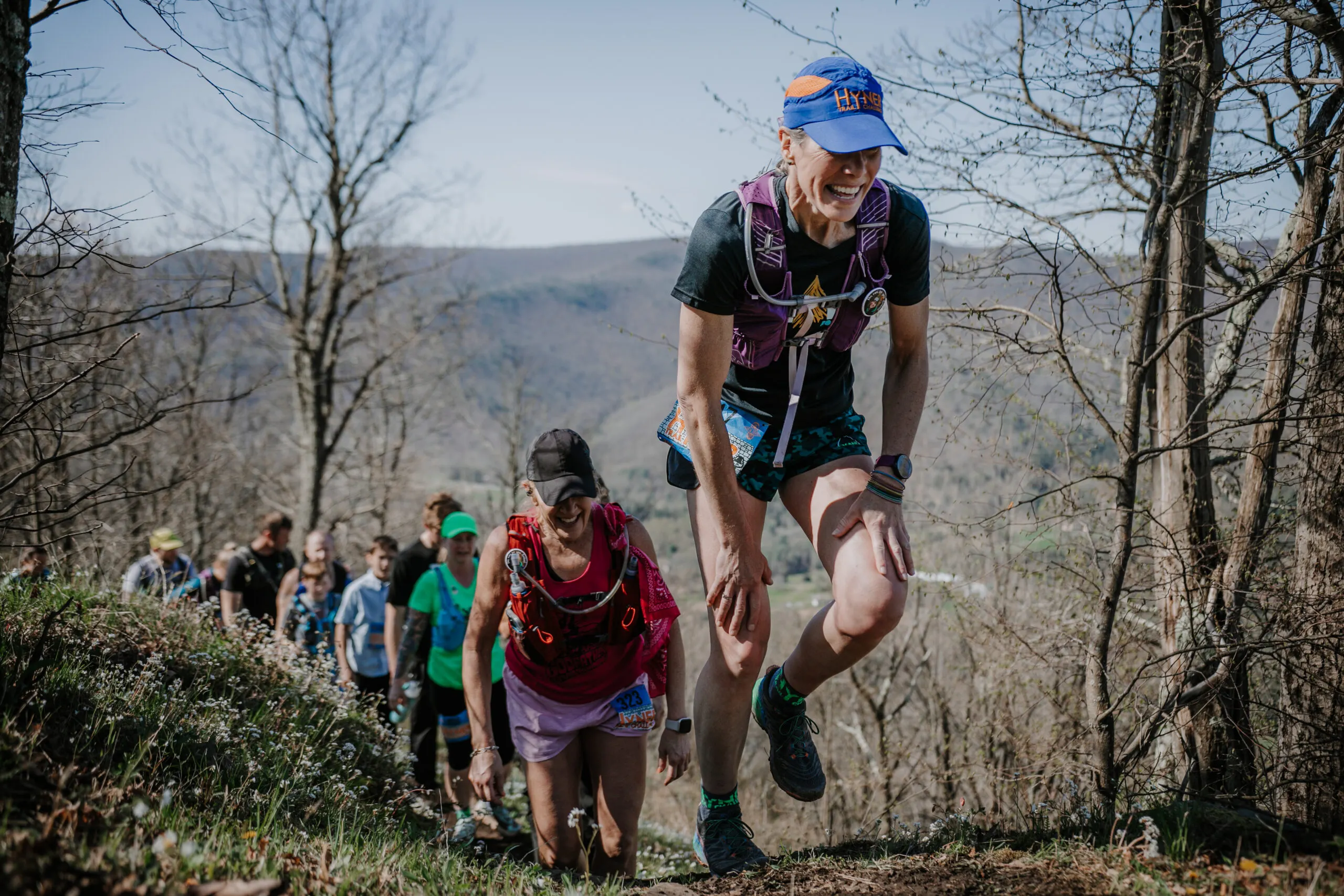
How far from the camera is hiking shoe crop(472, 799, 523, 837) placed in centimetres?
637

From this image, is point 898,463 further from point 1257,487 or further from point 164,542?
point 164,542

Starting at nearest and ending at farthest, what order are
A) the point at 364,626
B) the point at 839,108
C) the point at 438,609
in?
the point at 839,108 → the point at 438,609 → the point at 364,626

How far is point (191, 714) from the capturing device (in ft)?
13.2

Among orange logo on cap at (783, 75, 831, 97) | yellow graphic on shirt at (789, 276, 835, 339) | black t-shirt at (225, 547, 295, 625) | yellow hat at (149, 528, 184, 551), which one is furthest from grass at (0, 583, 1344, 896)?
yellow hat at (149, 528, 184, 551)

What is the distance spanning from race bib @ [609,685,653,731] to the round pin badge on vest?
6.47 ft

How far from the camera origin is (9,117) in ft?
11.1

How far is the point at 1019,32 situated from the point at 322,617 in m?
7.18

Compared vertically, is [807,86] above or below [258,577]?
above

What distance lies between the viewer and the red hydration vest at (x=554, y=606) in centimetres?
396

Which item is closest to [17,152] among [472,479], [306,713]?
[306,713]

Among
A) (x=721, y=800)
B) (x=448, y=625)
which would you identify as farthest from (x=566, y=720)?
(x=448, y=625)

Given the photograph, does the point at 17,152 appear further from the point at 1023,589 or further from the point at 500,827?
the point at 1023,589

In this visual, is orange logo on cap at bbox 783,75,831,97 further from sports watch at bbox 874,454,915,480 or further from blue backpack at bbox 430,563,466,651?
blue backpack at bbox 430,563,466,651

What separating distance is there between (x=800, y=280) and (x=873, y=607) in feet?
3.66
